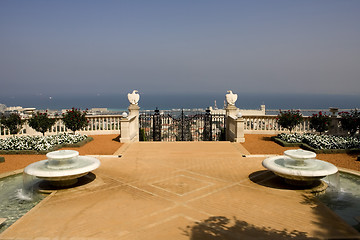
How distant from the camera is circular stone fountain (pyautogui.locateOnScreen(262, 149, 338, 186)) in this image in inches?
295

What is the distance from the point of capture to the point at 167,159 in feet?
37.2

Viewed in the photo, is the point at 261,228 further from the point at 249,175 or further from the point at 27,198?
the point at 27,198

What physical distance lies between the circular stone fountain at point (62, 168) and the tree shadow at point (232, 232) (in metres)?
3.60

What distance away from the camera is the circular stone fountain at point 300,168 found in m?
7.50

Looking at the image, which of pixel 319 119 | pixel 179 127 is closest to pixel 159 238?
pixel 319 119

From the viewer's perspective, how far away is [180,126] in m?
18.9

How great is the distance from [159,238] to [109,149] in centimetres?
883

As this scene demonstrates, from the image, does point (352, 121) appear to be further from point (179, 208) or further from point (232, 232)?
point (232, 232)

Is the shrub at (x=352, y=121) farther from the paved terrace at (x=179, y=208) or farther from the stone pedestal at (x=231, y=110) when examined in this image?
the paved terrace at (x=179, y=208)

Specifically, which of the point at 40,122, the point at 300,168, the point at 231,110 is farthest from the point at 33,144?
the point at 300,168

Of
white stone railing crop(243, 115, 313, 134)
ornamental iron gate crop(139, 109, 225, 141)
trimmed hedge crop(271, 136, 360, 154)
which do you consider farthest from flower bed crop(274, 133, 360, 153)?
ornamental iron gate crop(139, 109, 225, 141)

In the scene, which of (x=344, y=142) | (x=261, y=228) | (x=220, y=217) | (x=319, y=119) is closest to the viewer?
(x=261, y=228)

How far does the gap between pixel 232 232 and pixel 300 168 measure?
3.49 metres

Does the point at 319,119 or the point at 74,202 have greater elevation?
the point at 319,119
